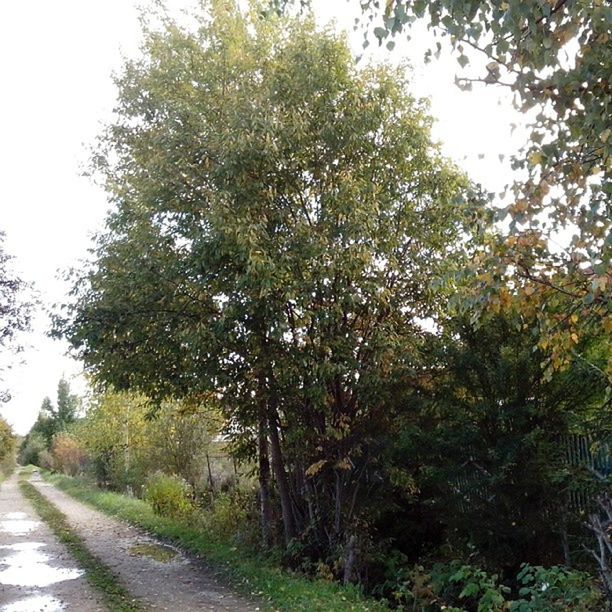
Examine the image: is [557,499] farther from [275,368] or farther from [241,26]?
[241,26]

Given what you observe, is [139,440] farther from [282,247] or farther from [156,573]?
[282,247]

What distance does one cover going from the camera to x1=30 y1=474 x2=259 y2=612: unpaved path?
9.09m

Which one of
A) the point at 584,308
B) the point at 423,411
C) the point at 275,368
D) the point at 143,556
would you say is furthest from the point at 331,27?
the point at 143,556

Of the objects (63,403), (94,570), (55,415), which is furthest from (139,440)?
(55,415)

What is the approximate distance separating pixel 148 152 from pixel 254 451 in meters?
5.81

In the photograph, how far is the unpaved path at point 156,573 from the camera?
9.09m

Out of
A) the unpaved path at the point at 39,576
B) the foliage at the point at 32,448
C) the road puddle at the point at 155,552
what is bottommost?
the unpaved path at the point at 39,576

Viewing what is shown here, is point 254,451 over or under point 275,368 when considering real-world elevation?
under

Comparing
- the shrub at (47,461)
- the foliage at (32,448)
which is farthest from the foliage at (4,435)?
the foliage at (32,448)

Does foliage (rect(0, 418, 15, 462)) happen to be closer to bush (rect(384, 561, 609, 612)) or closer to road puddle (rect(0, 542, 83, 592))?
road puddle (rect(0, 542, 83, 592))

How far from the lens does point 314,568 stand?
10.7m

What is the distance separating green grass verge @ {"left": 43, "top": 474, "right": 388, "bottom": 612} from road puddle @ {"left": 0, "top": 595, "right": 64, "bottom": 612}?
251 centimetres

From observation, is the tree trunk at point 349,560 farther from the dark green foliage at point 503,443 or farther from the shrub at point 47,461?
the shrub at point 47,461

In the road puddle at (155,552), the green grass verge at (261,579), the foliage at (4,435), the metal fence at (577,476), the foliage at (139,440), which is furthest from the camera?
the foliage at (4,435)
